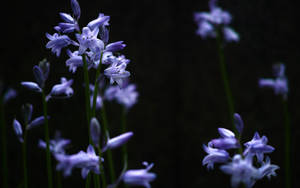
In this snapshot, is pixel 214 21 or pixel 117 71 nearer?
pixel 117 71

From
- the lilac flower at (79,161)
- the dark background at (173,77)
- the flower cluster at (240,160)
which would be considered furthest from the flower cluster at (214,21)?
the lilac flower at (79,161)

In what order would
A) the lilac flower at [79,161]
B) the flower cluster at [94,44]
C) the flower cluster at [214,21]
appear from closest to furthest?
1. the lilac flower at [79,161]
2. the flower cluster at [94,44]
3. the flower cluster at [214,21]

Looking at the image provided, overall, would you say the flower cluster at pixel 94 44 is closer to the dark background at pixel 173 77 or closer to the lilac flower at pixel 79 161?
the lilac flower at pixel 79 161

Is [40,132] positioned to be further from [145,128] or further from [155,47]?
[155,47]

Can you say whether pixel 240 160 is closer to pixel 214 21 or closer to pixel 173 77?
pixel 214 21

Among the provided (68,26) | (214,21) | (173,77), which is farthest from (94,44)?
(173,77)

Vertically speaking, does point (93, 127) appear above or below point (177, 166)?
above

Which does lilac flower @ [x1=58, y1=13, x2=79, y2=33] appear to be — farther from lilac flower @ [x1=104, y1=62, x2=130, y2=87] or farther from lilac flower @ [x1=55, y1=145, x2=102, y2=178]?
lilac flower @ [x1=55, y1=145, x2=102, y2=178]

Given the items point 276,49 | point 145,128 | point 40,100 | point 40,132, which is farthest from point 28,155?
point 276,49
